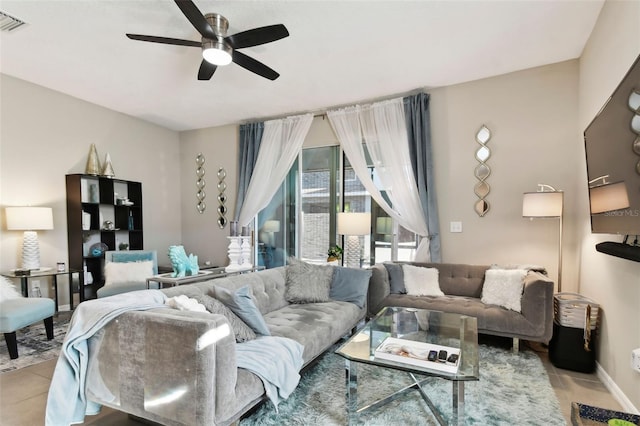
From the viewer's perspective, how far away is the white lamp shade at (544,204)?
3.04 meters

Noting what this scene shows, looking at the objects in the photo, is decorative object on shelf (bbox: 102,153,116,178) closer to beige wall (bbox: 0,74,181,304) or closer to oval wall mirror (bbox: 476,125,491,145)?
beige wall (bbox: 0,74,181,304)

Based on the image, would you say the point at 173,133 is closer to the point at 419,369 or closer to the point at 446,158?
the point at 446,158

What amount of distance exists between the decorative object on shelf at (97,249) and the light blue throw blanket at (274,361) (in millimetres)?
3610

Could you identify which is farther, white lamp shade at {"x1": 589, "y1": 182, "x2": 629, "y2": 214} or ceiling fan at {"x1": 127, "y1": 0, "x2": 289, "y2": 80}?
ceiling fan at {"x1": 127, "y1": 0, "x2": 289, "y2": 80}

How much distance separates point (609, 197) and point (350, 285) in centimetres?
217

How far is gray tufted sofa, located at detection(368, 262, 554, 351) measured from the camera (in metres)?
2.80

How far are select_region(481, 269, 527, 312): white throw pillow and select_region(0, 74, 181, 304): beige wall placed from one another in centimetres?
509

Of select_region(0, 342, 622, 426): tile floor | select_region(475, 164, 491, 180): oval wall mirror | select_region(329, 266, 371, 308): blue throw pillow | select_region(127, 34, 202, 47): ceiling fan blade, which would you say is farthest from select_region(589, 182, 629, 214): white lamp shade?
select_region(127, 34, 202, 47): ceiling fan blade

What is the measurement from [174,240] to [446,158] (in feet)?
15.8

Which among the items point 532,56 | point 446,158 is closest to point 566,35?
point 532,56

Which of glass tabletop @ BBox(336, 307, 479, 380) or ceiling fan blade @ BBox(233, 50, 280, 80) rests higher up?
ceiling fan blade @ BBox(233, 50, 280, 80)

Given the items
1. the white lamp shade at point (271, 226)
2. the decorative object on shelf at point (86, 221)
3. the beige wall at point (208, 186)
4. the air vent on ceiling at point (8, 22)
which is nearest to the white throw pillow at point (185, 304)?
the air vent on ceiling at point (8, 22)

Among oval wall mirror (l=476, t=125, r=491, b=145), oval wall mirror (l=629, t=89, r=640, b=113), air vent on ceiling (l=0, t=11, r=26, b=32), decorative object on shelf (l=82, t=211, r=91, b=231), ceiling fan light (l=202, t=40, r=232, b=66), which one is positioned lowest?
decorative object on shelf (l=82, t=211, r=91, b=231)

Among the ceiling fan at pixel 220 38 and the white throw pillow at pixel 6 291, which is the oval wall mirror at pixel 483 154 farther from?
the white throw pillow at pixel 6 291
